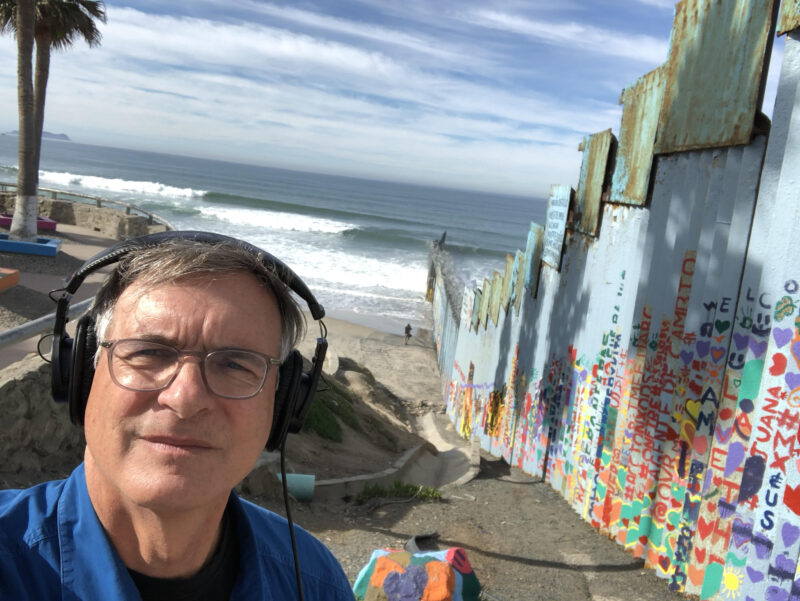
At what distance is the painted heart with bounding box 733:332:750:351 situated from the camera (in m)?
3.57

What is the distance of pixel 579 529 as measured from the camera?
514 centimetres

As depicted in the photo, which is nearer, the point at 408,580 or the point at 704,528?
the point at 408,580

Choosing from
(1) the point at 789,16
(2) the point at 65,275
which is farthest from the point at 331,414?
(2) the point at 65,275

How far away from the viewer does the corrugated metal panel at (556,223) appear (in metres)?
6.41

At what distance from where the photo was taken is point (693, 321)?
4094 millimetres

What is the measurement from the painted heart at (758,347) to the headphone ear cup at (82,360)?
3.22 meters

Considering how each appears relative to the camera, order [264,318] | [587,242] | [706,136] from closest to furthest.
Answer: [264,318], [706,136], [587,242]

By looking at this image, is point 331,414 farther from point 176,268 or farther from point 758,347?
point 176,268

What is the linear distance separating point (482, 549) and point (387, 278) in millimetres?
30598

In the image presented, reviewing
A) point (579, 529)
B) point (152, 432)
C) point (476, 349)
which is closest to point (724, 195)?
point (579, 529)

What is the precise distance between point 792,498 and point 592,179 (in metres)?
3.32

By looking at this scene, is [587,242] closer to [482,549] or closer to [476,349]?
[482,549]

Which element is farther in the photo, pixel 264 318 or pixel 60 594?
pixel 264 318

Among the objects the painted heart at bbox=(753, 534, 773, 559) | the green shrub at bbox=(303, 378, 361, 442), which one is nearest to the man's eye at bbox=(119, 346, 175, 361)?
the painted heart at bbox=(753, 534, 773, 559)
